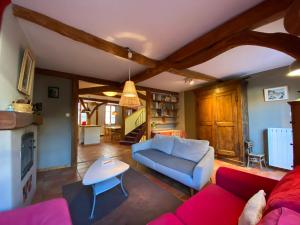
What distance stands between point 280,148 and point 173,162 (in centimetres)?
254

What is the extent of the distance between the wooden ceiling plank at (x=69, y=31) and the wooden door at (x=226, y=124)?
9.08ft

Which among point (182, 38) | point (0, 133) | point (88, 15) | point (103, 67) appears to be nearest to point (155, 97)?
Result: point (103, 67)

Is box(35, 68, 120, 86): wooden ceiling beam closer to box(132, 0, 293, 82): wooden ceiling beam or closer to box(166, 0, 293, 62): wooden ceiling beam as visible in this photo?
box(132, 0, 293, 82): wooden ceiling beam

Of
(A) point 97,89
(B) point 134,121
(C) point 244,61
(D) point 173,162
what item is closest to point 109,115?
(B) point 134,121

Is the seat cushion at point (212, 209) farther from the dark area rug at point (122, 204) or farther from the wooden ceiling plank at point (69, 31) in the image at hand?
the wooden ceiling plank at point (69, 31)

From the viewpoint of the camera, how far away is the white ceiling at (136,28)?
156cm

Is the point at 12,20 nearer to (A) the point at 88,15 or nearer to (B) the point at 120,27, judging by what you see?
(A) the point at 88,15

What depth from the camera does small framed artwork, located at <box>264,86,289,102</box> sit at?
3.23 metres

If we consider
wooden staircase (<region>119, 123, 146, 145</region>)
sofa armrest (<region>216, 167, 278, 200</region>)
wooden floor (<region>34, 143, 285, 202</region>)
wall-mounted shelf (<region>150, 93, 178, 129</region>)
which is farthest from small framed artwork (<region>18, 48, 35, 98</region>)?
wooden staircase (<region>119, 123, 146, 145</region>)

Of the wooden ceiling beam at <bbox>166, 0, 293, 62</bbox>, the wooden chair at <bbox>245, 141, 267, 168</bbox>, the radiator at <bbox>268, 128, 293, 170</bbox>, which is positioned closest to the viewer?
the wooden ceiling beam at <bbox>166, 0, 293, 62</bbox>

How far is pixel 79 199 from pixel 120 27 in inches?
102

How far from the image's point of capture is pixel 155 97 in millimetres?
5582

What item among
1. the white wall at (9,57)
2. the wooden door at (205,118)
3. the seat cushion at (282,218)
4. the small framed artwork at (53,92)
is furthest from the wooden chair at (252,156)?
the small framed artwork at (53,92)

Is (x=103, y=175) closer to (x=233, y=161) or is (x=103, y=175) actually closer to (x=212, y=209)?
(x=212, y=209)
